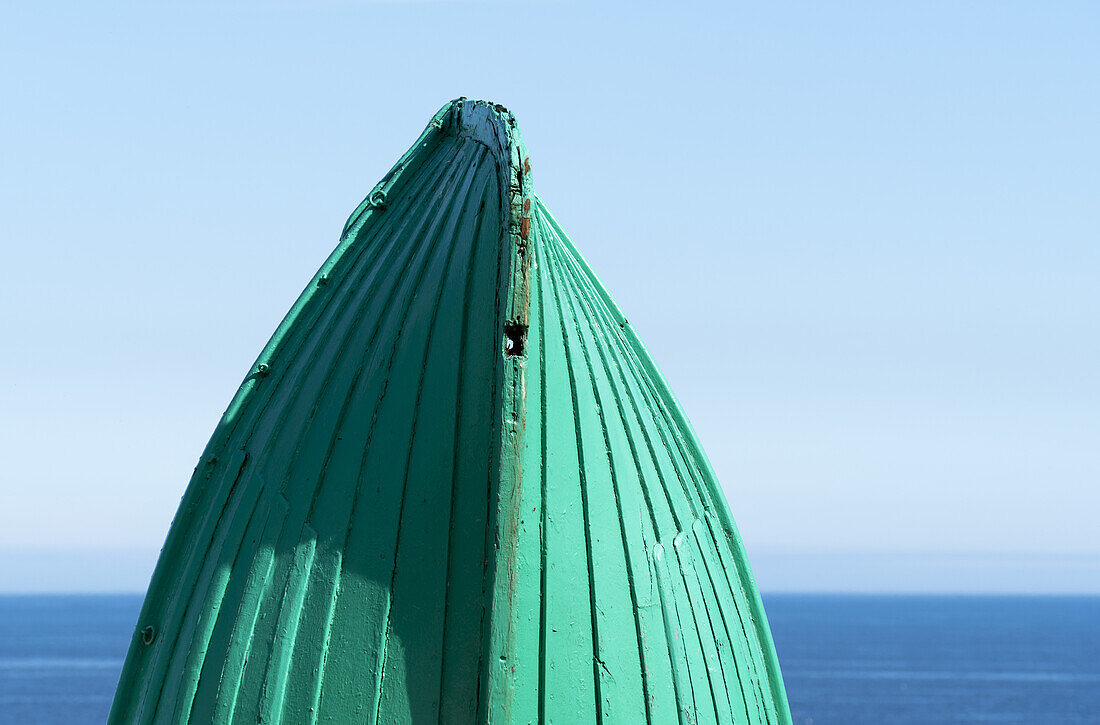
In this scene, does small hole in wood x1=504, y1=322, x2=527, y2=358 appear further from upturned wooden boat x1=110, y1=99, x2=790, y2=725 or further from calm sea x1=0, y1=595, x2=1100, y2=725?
calm sea x1=0, y1=595, x2=1100, y2=725

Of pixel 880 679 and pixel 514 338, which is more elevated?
pixel 880 679

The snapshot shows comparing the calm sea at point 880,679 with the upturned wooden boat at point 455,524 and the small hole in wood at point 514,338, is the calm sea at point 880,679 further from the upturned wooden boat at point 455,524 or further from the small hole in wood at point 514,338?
the small hole in wood at point 514,338

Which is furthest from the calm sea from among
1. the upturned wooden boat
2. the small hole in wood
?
the small hole in wood

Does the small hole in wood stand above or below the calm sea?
below

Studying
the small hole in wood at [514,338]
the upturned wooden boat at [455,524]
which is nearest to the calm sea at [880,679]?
the upturned wooden boat at [455,524]

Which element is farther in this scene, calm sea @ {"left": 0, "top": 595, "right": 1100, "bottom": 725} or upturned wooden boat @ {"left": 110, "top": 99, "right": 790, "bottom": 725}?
calm sea @ {"left": 0, "top": 595, "right": 1100, "bottom": 725}

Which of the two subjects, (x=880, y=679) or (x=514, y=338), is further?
(x=880, y=679)

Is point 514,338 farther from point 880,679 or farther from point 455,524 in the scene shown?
point 880,679

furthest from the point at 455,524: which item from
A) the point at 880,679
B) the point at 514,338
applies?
the point at 880,679

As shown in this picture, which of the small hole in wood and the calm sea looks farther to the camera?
the calm sea

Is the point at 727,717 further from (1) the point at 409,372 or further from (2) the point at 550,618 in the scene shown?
(1) the point at 409,372

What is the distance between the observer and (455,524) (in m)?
4.66

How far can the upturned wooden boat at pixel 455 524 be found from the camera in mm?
4449

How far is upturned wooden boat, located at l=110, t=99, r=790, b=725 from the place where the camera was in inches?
175
